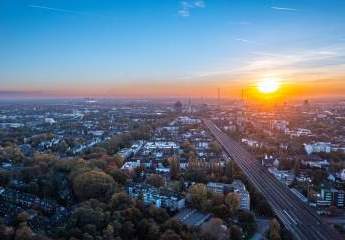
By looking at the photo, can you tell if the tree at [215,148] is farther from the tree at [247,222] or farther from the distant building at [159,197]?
the tree at [247,222]

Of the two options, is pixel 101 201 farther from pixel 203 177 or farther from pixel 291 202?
pixel 291 202

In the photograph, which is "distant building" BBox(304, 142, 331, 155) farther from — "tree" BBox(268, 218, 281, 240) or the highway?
"tree" BBox(268, 218, 281, 240)

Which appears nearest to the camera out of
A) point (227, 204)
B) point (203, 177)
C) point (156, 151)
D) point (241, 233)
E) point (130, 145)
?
point (241, 233)

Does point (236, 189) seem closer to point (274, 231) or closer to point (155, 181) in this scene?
point (155, 181)

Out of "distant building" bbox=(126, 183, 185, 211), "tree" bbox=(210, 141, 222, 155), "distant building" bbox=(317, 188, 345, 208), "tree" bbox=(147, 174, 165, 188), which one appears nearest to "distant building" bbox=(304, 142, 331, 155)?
"tree" bbox=(210, 141, 222, 155)

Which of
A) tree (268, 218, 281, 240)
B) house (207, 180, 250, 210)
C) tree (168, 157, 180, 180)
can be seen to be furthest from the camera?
tree (168, 157, 180, 180)

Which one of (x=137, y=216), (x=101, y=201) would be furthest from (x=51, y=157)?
(x=137, y=216)

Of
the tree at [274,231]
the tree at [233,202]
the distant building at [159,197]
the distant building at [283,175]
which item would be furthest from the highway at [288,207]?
→ the distant building at [159,197]
